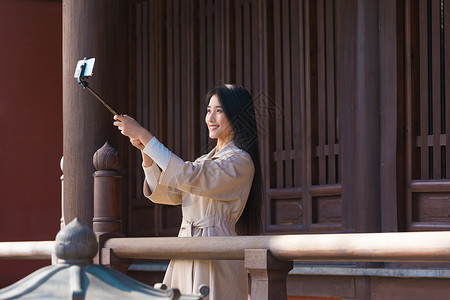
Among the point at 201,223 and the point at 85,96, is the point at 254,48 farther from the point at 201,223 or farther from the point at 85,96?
the point at 201,223

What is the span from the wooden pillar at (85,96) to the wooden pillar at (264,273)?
1745 mm

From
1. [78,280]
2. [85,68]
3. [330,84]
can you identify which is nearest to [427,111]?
A: [330,84]

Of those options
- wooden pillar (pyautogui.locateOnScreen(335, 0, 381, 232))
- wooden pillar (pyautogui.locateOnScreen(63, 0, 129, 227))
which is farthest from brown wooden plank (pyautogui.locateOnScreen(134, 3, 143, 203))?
wooden pillar (pyautogui.locateOnScreen(63, 0, 129, 227))

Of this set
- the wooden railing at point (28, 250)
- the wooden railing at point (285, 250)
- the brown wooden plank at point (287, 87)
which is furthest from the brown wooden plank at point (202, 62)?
the wooden railing at point (285, 250)

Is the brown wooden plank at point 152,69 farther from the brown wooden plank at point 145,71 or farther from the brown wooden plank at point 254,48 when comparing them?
the brown wooden plank at point 254,48

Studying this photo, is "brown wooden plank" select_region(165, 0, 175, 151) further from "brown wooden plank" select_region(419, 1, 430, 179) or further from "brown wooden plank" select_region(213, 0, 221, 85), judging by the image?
"brown wooden plank" select_region(419, 1, 430, 179)

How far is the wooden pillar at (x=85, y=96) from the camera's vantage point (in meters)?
4.69

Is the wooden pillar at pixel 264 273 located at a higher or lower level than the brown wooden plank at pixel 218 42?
lower

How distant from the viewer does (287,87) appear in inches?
245

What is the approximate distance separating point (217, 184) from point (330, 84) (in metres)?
2.73

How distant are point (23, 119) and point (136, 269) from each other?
207 centimetres

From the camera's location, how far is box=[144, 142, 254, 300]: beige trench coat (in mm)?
3377

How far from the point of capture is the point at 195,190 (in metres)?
3.39

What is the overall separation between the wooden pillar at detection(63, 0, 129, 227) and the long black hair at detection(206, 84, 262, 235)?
1.32 meters
